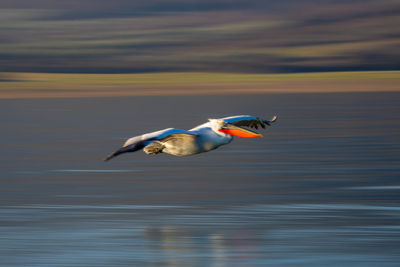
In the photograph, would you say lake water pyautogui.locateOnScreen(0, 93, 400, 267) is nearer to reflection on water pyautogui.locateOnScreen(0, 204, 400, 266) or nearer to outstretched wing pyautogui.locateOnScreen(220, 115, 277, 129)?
reflection on water pyautogui.locateOnScreen(0, 204, 400, 266)

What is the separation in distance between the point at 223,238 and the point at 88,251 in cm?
320

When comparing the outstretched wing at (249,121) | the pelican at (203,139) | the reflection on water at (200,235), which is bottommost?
the reflection on water at (200,235)

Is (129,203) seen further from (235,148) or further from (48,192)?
(235,148)

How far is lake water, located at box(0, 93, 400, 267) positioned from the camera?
19094mm

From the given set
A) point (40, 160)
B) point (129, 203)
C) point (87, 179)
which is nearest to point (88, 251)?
point (129, 203)

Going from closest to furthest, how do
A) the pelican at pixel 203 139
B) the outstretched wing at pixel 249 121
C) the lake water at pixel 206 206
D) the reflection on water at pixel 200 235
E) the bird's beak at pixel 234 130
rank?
1. the bird's beak at pixel 234 130
2. the pelican at pixel 203 139
3. the outstretched wing at pixel 249 121
4. the reflection on water at pixel 200 235
5. the lake water at pixel 206 206

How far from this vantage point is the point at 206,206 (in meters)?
24.5

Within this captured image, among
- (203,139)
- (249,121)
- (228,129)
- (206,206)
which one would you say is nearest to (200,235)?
(203,139)

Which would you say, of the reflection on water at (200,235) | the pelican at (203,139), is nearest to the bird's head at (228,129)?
the pelican at (203,139)

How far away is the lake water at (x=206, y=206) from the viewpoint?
19094 mm

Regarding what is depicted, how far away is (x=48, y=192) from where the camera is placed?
27.2 meters

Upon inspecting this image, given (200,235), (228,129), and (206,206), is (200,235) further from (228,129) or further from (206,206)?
(206,206)

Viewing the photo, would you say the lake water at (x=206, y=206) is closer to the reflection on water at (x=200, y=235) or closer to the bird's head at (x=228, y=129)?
the reflection on water at (x=200, y=235)

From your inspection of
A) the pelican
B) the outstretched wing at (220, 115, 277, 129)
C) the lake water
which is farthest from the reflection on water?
the outstretched wing at (220, 115, 277, 129)
